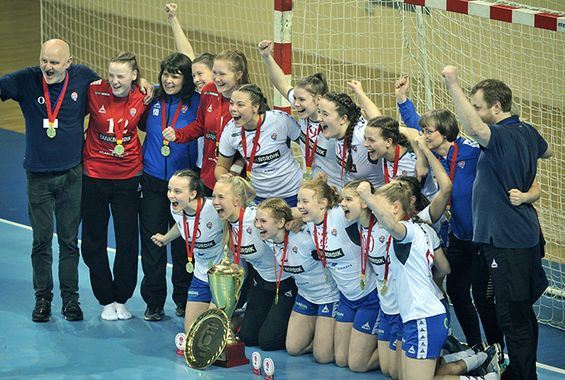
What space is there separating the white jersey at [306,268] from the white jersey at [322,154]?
1.67 ft

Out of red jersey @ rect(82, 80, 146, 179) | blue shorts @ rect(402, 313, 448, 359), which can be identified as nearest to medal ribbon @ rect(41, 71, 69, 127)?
red jersey @ rect(82, 80, 146, 179)

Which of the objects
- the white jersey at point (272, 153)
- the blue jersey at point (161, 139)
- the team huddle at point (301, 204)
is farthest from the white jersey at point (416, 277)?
the blue jersey at point (161, 139)

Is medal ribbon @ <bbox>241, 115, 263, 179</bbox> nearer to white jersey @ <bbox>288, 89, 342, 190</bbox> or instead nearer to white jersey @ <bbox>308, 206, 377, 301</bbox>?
white jersey @ <bbox>288, 89, 342, 190</bbox>

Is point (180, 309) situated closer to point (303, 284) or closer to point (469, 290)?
point (303, 284)

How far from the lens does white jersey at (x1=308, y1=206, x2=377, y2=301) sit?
7.84m

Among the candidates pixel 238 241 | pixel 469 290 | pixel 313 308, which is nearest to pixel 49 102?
pixel 238 241

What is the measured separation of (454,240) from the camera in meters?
7.85

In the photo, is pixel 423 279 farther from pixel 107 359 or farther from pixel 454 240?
pixel 107 359

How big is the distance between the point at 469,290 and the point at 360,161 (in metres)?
1.15

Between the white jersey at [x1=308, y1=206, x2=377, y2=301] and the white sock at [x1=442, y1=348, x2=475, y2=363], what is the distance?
0.71 m

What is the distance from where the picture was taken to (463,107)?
21.7 feet

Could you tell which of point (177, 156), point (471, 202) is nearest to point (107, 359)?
point (177, 156)

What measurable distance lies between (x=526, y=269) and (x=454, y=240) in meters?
0.78

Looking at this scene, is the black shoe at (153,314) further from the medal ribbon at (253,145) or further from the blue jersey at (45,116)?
Answer: the medal ribbon at (253,145)
